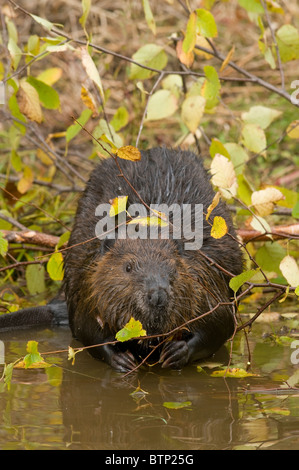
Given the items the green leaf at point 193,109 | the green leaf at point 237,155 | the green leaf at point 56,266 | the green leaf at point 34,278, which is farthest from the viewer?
the green leaf at point 34,278

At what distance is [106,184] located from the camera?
10.4ft

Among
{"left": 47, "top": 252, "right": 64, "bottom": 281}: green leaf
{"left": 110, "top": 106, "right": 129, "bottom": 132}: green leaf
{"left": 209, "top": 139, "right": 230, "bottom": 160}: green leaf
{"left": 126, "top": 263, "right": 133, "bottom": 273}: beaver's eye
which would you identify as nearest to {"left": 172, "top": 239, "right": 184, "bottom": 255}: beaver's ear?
{"left": 126, "top": 263, "right": 133, "bottom": 273}: beaver's eye

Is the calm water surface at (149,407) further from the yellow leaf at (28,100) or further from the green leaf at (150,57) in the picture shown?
the green leaf at (150,57)

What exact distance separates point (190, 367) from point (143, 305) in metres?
0.45

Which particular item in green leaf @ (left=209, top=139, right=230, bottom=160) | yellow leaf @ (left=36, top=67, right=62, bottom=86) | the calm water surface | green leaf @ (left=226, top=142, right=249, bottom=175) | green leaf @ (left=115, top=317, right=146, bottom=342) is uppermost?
yellow leaf @ (left=36, top=67, right=62, bottom=86)

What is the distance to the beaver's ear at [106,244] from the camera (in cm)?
284

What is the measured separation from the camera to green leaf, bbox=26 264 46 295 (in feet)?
12.6

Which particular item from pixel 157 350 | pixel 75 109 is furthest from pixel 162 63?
pixel 75 109

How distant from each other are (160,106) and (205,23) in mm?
455

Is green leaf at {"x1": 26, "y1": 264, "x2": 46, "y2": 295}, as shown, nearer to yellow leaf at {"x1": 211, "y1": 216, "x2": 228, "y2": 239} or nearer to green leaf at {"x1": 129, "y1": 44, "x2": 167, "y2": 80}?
green leaf at {"x1": 129, "y1": 44, "x2": 167, "y2": 80}

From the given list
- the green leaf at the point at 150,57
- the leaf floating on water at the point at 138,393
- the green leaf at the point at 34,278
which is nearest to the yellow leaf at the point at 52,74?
the green leaf at the point at 150,57

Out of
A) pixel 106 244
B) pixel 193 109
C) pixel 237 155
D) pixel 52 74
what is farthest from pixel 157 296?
pixel 52 74

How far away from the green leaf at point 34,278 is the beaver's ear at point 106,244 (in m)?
1.04
